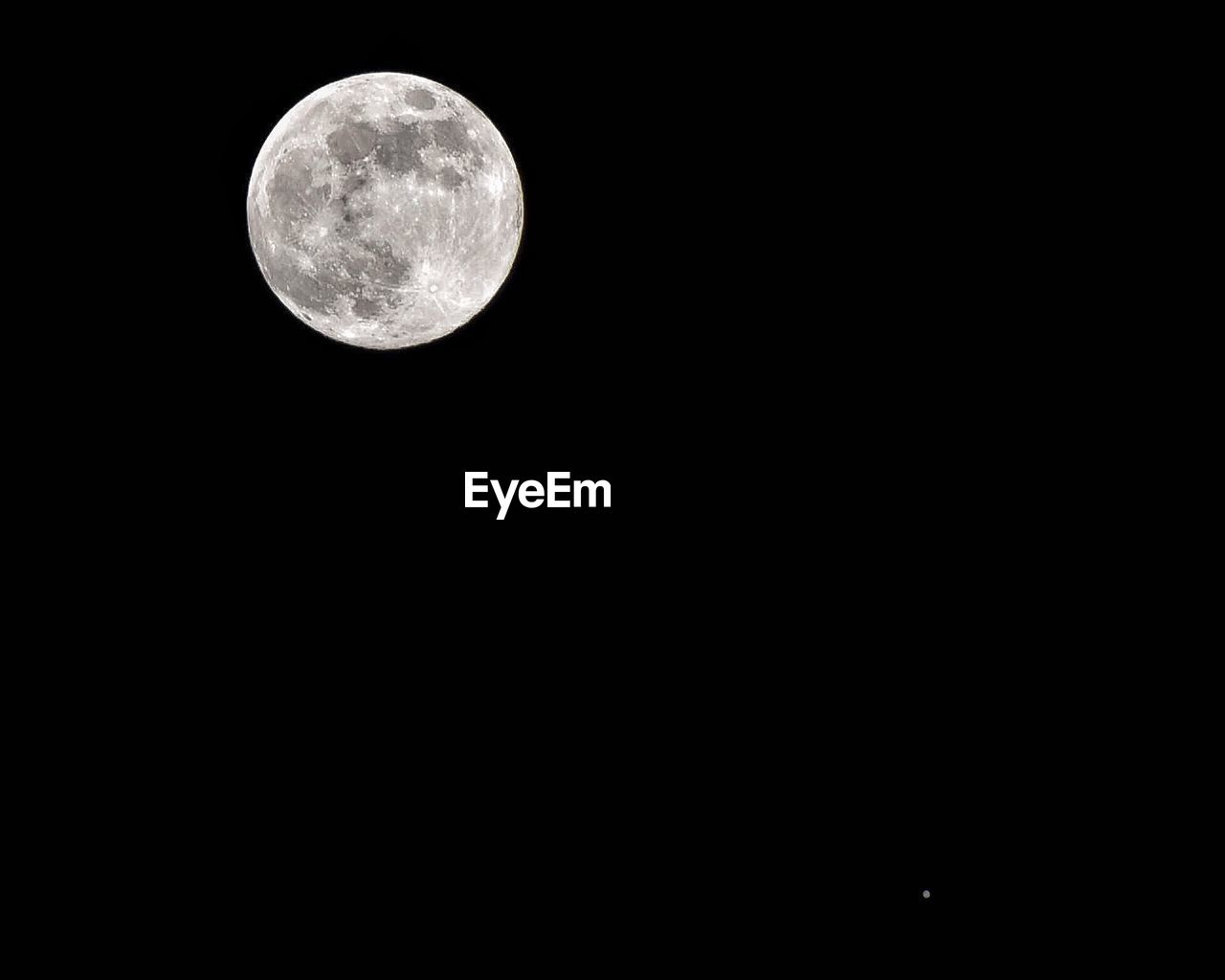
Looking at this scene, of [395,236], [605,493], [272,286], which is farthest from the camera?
[605,493]

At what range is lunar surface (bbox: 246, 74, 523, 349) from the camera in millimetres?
3834

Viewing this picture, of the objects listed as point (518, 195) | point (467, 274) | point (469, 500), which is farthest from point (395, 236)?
point (469, 500)

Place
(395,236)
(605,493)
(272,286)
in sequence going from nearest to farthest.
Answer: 1. (395,236)
2. (272,286)
3. (605,493)

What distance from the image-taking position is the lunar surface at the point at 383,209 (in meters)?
3.83

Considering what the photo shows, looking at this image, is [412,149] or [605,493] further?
[605,493]

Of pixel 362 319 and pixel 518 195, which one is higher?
pixel 518 195

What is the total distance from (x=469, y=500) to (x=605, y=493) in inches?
23.3

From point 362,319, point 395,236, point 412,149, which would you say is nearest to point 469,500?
point 362,319

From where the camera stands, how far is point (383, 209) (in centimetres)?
382

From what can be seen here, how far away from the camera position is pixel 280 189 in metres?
3.94

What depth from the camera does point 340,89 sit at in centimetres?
402

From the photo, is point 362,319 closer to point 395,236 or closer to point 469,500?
point 395,236

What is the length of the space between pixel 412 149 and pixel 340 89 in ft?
1.47

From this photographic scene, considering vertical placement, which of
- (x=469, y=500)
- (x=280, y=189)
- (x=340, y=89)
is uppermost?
(x=340, y=89)
